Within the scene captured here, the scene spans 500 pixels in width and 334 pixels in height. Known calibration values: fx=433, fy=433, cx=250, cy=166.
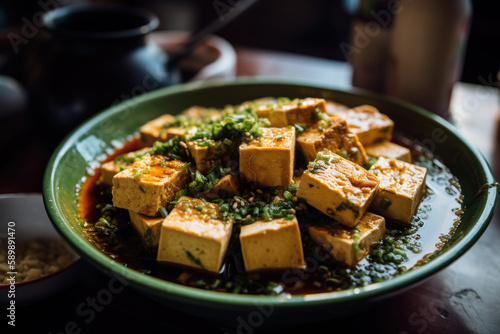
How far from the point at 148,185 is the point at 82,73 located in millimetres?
1001

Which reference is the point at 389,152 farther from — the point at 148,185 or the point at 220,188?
the point at 148,185

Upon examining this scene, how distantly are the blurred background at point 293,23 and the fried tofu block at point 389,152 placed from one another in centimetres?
381

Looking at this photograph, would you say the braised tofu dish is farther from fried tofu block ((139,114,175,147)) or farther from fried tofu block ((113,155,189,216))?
fried tofu block ((139,114,175,147))

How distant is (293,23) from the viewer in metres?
6.51

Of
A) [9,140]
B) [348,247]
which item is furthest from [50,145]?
[348,247]

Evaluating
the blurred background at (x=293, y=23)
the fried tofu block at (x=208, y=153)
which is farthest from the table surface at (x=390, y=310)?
the blurred background at (x=293, y=23)

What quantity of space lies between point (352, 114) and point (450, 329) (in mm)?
944

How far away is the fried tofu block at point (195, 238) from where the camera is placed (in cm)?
128

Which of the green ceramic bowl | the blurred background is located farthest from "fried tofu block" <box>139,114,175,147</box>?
the blurred background

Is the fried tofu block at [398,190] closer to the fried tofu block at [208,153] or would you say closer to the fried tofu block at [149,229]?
the fried tofu block at [208,153]

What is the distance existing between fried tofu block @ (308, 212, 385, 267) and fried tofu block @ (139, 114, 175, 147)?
85cm

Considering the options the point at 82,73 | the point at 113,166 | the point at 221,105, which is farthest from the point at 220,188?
the point at 82,73

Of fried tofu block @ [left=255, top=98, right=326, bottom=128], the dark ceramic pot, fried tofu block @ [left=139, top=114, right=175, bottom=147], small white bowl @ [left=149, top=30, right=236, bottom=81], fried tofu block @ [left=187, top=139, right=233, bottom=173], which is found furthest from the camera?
small white bowl @ [left=149, top=30, right=236, bottom=81]

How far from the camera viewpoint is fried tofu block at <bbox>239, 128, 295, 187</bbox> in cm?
145
